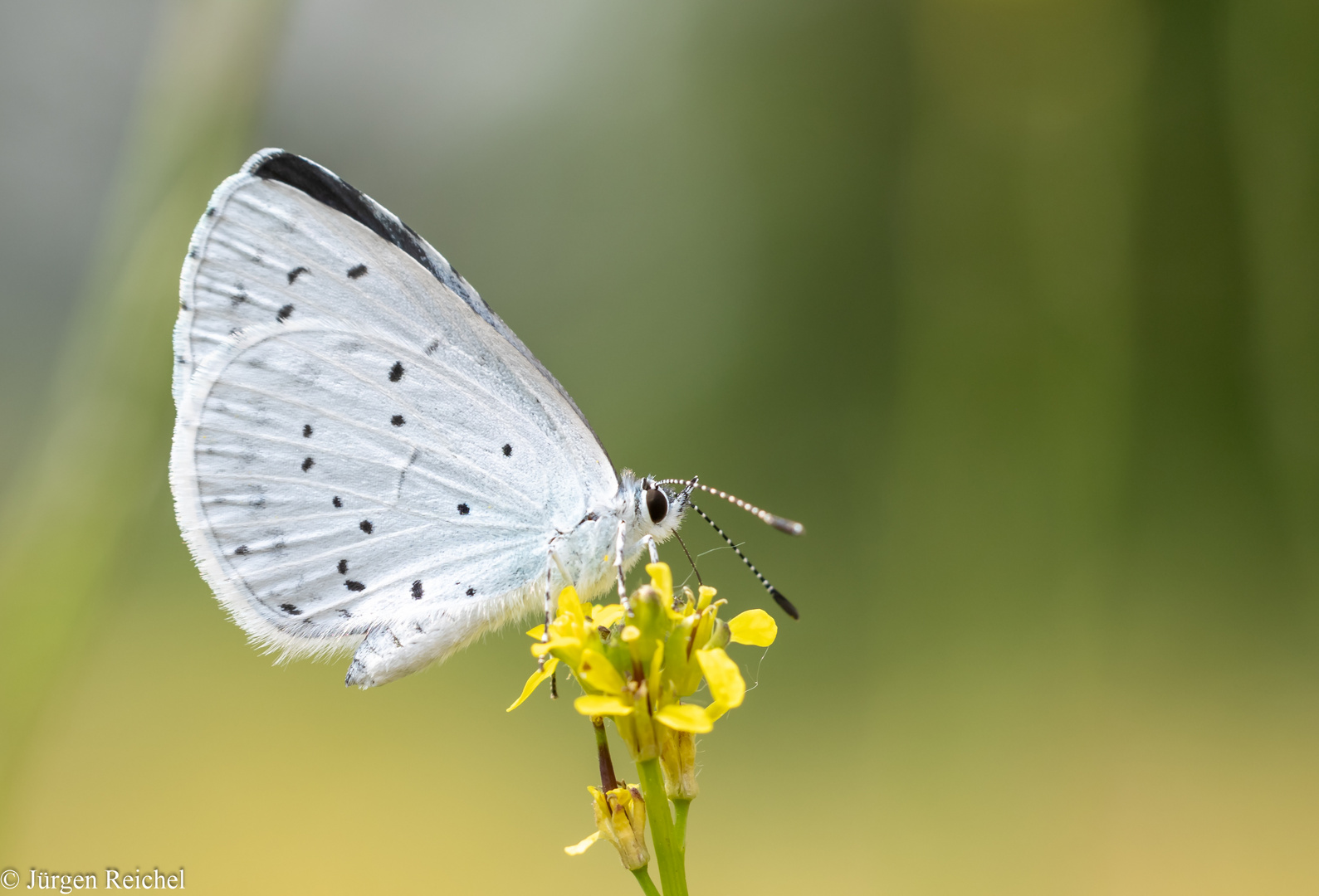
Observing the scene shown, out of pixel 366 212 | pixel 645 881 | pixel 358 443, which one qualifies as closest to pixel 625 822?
pixel 645 881

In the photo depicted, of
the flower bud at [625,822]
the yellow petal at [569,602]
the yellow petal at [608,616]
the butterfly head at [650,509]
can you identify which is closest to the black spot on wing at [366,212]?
the butterfly head at [650,509]

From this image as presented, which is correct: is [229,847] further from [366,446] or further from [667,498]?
[667,498]

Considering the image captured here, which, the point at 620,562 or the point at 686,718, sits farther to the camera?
the point at 620,562

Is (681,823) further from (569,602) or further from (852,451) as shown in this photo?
(852,451)

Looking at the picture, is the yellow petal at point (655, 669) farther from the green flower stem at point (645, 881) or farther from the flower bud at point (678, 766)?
the green flower stem at point (645, 881)

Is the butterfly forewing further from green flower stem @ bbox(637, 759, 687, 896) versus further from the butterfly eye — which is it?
green flower stem @ bbox(637, 759, 687, 896)

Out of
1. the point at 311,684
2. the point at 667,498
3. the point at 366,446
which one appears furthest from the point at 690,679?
the point at 311,684
